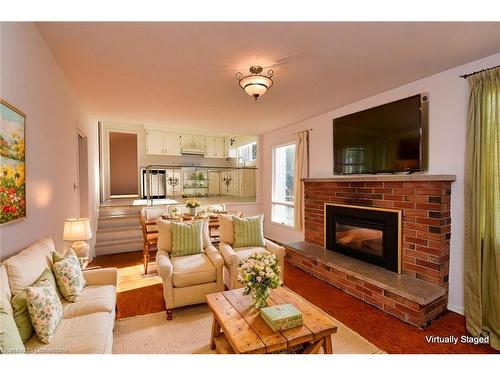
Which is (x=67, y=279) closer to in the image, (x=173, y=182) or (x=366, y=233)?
(x=366, y=233)

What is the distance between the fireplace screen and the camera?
3.12 m

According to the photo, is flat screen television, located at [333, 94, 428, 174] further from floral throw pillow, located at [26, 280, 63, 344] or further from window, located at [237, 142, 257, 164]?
window, located at [237, 142, 257, 164]

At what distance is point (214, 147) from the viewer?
8.14m

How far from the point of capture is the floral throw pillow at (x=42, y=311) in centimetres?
138

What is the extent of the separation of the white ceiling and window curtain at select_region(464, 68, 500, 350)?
0.44 m

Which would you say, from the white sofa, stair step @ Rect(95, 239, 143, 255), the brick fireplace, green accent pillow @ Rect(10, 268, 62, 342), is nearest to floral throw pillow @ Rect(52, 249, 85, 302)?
the white sofa

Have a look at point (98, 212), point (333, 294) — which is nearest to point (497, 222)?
point (333, 294)

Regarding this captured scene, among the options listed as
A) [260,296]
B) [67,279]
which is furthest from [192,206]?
[260,296]

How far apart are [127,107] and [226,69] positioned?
2.13 metres

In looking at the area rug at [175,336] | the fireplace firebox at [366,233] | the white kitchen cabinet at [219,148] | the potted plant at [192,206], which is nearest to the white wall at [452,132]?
the fireplace firebox at [366,233]

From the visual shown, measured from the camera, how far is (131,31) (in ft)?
6.08

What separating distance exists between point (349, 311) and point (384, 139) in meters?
2.11

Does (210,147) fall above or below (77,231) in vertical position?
above
